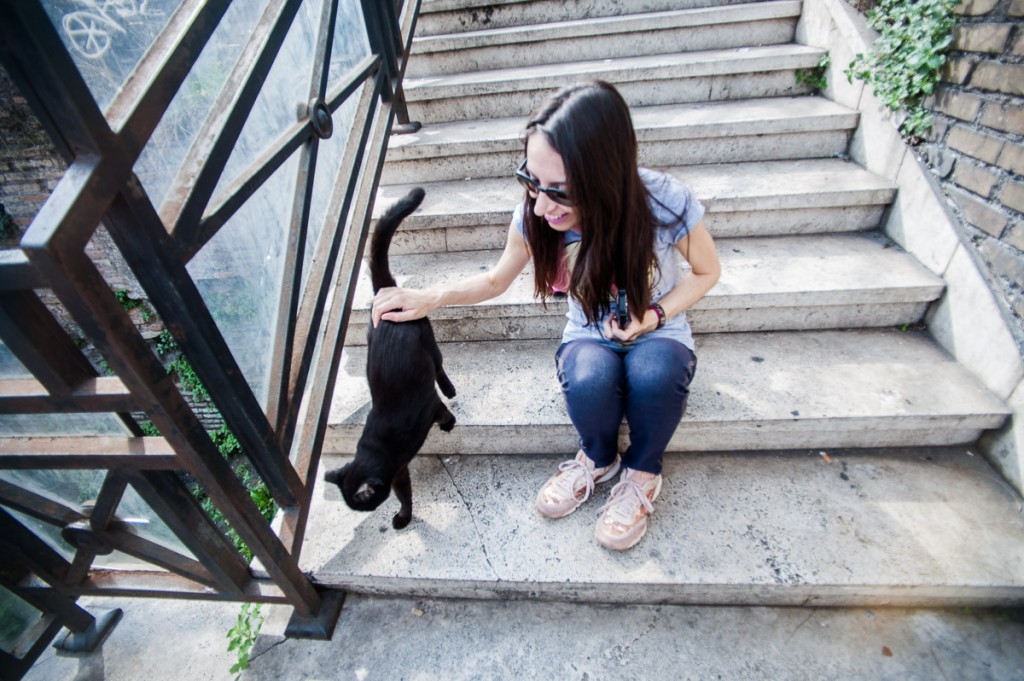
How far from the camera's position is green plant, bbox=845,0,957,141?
5.97ft

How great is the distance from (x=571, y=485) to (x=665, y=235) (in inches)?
37.5

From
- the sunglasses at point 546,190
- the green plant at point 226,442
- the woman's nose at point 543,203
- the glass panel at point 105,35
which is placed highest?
the glass panel at point 105,35

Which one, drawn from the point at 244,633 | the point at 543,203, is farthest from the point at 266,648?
the point at 543,203

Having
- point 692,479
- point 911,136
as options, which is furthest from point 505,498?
point 911,136

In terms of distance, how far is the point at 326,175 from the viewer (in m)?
1.89

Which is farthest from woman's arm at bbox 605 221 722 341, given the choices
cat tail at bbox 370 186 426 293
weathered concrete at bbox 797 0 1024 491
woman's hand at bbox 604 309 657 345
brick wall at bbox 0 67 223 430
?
brick wall at bbox 0 67 223 430

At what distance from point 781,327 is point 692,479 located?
2.77 feet

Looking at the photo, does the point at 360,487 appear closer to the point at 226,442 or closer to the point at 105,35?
the point at 105,35

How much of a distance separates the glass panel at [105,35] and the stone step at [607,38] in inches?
93.7

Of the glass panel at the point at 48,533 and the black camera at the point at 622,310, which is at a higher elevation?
the black camera at the point at 622,310

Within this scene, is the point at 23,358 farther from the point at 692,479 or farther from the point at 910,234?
the point at 910,234

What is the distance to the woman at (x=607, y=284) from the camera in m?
1.16

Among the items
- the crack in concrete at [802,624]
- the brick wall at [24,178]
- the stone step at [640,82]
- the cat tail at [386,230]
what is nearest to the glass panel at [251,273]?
the cat tail at [386,230]

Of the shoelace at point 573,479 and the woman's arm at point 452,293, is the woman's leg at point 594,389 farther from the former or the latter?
the woman's arm at point 452,293
